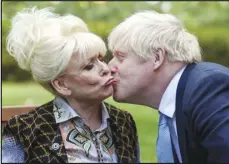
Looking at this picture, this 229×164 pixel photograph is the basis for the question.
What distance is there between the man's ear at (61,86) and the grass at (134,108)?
7.68 feet

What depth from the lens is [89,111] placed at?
3.03 m

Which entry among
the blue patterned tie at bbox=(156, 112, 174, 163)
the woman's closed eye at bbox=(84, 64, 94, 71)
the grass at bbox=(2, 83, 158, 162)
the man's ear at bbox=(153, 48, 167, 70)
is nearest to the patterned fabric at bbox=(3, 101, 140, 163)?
the woman's closed eye at bbox=(84, 64, 94, 71)

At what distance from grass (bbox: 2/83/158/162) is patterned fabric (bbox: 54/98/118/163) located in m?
2.20

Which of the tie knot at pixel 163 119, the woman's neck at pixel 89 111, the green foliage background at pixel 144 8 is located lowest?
the green foliage background at pixel 144 8

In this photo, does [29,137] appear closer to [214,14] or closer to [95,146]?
[95,146]

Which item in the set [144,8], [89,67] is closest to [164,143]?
[89,67]

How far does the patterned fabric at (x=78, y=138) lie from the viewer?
116 inches

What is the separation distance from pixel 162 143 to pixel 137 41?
0.48 m

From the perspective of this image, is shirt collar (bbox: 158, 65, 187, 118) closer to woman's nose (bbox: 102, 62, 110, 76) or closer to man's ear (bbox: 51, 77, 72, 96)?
woman's nose (bbox: 102, 62, 110, 76)

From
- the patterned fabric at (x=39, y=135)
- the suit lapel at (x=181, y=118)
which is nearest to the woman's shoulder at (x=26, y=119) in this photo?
the patterned fabric at (x=39, y=135)

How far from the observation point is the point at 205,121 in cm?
246

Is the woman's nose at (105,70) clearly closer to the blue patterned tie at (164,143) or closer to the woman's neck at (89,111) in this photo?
the woman's neck at (89,111)

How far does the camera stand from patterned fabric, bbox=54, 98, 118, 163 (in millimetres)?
2943

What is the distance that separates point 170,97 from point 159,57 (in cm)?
19
